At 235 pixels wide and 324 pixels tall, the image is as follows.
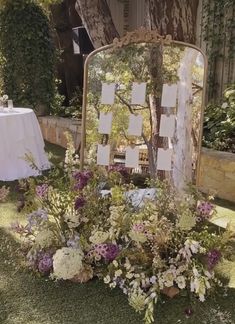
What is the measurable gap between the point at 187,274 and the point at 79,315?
614 mm

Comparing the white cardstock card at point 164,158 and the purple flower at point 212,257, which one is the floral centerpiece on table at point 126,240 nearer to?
the purple flower at point 212,257

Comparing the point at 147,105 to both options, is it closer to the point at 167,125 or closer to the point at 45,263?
the point at 167,125

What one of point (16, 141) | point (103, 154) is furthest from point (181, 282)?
point (16, 141)

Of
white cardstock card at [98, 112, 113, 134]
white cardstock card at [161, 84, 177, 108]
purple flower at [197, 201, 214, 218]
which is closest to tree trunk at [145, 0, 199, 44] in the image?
white cardstock card at [161, 84, 177, 108]

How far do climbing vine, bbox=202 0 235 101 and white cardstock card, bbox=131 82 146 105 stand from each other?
379 centimetres

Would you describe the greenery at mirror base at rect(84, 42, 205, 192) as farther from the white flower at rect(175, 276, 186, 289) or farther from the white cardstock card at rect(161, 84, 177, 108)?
the white flower at rect(175, 276, 186, 289)

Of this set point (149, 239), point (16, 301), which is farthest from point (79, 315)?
point (149, 239)

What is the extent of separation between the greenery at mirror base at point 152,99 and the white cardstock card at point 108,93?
0.09 feet

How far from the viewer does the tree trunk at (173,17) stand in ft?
10.1

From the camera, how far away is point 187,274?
7.55ft

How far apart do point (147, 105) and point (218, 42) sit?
13.2ft

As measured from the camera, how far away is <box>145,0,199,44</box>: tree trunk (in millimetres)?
3066

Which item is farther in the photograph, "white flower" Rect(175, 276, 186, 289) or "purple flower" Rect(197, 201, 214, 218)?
"purple flower" Rect(197, 201, 214, 218)

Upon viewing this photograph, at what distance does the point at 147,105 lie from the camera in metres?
2.93
